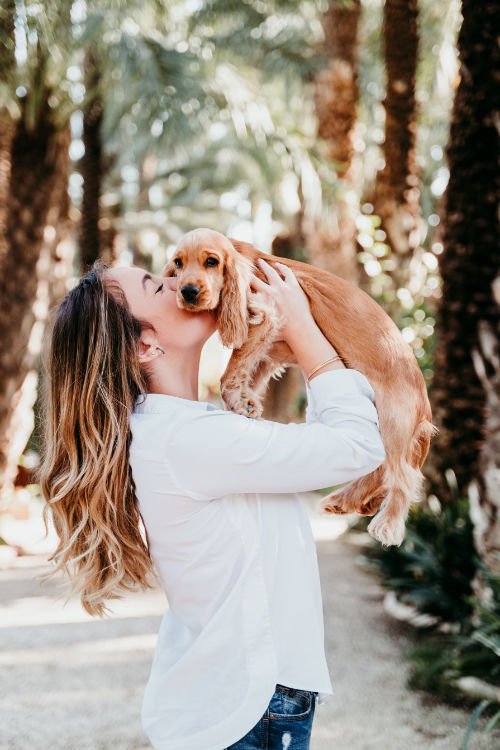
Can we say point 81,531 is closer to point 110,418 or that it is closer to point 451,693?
point 110,418

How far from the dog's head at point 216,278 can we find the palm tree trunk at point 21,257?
21.6 ft

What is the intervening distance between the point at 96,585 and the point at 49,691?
11.1 feet

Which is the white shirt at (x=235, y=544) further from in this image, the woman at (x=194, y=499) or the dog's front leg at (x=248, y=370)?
the dog's front leg at (x=248, y=370)

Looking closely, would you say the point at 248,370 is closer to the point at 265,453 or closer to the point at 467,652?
the point at 265,453

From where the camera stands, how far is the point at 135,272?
2.12 metres

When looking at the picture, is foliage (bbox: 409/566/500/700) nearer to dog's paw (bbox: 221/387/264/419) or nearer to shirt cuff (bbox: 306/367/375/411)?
dog's paw (bbox: 221/387/264/419)

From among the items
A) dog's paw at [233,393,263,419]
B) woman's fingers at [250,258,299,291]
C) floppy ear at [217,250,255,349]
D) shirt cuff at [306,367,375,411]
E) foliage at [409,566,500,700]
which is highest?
woman's fingers at [250,258,299,291]

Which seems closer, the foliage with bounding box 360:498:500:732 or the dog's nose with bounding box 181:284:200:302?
the dog's nose with bounding box 181:284:200:302

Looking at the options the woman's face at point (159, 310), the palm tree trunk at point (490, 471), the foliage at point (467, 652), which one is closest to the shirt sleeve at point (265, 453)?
the woman's face at point (159, 310)

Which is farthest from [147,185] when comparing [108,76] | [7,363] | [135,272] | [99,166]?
[135,272]

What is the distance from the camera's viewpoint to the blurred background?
5.41 meters

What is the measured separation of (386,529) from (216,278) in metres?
1.00

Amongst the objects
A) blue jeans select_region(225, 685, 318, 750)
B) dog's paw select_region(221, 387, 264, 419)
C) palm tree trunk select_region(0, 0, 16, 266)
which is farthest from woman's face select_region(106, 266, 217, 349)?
palm tree trunk select_region(0, 0, 16, 266)

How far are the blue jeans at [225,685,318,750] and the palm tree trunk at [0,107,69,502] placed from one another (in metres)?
7.78
